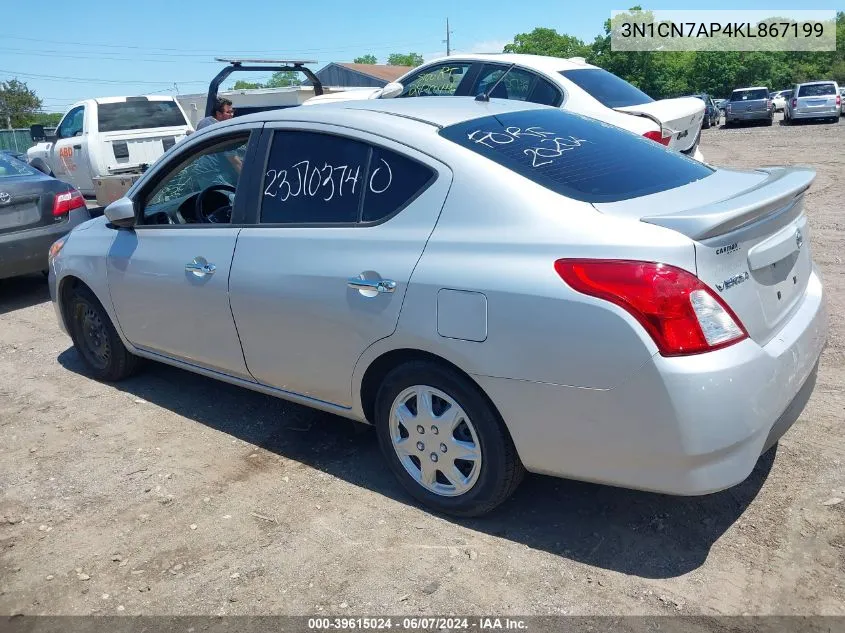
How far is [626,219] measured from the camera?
2.72m

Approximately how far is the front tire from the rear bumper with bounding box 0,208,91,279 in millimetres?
5246

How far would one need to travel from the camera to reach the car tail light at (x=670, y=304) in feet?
8.27

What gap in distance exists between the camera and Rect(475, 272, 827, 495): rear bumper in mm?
2523

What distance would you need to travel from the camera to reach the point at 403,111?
3584 millimetres

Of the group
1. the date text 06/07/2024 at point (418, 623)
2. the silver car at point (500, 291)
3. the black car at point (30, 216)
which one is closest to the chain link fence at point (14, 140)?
the black car at point (30, 216)

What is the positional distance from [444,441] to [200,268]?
169 centimetres

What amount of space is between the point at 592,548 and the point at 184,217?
9.76 ft

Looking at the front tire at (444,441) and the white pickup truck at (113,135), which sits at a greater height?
the white pickup truck at (113,135)

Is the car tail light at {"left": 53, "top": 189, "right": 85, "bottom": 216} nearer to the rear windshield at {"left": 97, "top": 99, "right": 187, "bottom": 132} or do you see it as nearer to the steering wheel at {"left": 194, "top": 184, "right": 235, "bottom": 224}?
the steering wheel at {"left": 194, "top": 184, "right": 235, "bottom": 224}

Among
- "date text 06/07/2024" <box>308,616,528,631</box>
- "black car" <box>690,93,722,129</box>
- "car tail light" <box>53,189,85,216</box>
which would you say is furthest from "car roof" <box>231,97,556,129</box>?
"black car" <box>690,93,722,129</box>

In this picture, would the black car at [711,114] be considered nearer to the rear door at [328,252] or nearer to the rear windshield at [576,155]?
the rear windshield at [576,155]

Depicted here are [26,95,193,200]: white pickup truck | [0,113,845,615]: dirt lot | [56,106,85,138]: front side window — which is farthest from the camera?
[56,106,85,138]: front side window

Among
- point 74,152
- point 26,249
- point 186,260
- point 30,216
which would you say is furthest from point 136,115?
point 186,260

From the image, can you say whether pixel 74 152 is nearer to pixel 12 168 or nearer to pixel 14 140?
pixel 12 168
